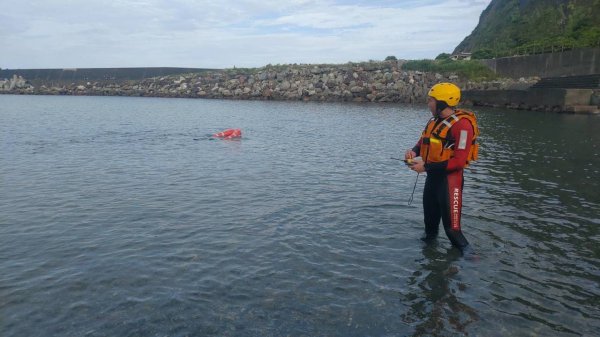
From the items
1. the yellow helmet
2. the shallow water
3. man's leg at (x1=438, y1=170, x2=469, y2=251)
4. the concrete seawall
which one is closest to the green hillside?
the concrete seawall

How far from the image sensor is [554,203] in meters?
12.3

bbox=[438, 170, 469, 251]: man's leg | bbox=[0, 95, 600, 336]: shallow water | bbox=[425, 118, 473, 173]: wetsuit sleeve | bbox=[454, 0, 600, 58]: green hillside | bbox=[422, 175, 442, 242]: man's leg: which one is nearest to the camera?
bbox=[0, 95, 600, 336]: shallow water

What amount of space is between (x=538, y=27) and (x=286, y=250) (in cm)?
7888

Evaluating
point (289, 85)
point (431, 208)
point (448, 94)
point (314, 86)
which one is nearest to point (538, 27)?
point (314, 86)

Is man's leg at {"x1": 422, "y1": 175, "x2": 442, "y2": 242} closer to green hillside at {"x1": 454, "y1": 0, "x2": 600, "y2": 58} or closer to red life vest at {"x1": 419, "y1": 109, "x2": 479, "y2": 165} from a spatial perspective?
red life vest at {"x1": 419, "y1": 109, "x2": 479, "y2": 165}

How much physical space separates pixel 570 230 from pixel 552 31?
231 feet

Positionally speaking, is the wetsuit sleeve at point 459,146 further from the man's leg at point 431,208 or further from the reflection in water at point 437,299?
the reflection in water at point 437,299

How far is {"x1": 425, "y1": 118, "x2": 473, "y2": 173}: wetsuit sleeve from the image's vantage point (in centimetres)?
789

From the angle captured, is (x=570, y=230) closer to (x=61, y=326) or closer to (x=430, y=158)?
(x=430, y=158)

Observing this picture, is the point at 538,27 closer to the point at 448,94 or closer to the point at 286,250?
the point at 448,94

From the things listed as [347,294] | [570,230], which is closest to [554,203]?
[570,230]

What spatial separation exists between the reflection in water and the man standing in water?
23.7 inches

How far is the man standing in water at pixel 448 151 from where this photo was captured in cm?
798

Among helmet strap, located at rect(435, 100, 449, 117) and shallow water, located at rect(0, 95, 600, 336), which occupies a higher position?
helmet strap, located at rect(435, 100, 449, 117)
